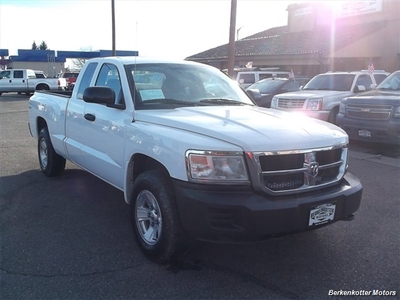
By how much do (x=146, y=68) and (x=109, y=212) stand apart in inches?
68.6

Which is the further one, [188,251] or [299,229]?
[188,251]

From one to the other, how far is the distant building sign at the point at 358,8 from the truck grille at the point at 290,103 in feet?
57.4

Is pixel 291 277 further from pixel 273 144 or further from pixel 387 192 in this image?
pixel 387 192

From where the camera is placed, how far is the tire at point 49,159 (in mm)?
6453

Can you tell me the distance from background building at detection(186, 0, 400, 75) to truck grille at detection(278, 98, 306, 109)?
13.0m

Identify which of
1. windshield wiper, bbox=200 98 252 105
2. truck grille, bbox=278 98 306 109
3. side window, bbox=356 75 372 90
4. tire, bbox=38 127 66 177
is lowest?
tire, bbox=38 127 66 177

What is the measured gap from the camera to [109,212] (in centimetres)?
503

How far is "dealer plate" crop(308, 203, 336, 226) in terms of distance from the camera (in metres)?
3.37

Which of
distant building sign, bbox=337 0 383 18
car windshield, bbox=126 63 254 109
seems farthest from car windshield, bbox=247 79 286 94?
distant building sign, bbox=337 0 383 18

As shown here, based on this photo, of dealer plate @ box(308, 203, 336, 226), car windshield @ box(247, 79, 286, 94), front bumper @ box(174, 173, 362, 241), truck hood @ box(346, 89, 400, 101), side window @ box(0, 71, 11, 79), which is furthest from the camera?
side window @ box(0, 71, 11, 79)

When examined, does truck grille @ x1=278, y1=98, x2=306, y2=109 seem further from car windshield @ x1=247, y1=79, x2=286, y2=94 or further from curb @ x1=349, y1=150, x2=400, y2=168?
car windshield @ x1=247, y1=79, x2=286, y2=94

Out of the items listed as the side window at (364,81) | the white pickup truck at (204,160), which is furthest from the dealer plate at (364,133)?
the white pickup truck at (204,160)

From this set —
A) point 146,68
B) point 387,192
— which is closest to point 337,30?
point 387,192

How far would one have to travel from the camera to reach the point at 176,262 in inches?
146
